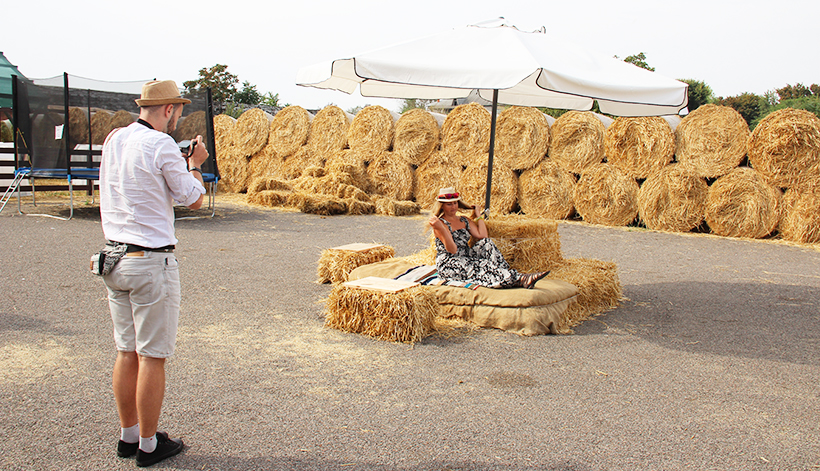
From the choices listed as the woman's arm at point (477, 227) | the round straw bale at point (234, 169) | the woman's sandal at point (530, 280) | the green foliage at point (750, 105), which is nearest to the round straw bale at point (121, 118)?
the round straw bale at point (234, 169)

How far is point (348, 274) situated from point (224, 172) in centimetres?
1028

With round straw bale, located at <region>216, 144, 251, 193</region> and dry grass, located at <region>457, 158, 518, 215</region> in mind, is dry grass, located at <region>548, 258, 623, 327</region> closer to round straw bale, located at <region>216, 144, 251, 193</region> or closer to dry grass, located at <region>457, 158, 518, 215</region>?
dry grass, located at <region>457, 158, 518, 215</region>

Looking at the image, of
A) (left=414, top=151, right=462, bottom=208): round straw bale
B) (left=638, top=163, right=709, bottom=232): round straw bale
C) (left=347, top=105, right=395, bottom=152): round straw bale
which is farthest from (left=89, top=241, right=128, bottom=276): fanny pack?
(left=347, top=105, right=395, bottom=152): round straw bale

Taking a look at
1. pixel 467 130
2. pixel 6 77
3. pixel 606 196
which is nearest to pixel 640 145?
pixel 606 196

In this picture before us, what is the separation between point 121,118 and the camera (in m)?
10.3

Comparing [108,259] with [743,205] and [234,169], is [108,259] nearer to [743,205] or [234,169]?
[743,205]

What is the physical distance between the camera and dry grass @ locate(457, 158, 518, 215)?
1117 centimetres

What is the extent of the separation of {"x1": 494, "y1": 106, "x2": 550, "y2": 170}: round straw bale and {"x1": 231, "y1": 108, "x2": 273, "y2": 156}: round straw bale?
6.07 metres

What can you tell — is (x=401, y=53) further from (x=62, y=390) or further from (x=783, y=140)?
(x=783, y=140)

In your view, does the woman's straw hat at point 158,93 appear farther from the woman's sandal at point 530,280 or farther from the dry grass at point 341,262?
the dry grass at point 341,262

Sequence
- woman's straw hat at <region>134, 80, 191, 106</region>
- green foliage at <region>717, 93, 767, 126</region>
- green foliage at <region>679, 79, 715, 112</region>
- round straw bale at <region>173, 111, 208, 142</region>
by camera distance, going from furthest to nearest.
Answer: green foliage at <region>717, 93, 767, 126</region>
green foliage at <region>679, 79, 715, 112</region>
round straw bale at <region>173, 111, 208, 142</region>
woman's straw hat at <region>134, 80, 191, 106</region>

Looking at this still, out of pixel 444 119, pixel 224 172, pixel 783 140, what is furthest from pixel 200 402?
pixel 224 172

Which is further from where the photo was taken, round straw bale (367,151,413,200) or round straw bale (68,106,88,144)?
round straw bale (367,151,413,200)

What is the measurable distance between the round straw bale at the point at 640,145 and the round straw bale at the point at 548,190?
35.8 inches
